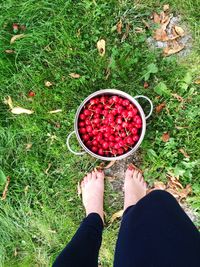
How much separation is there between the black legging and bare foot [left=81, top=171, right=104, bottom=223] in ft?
1.52

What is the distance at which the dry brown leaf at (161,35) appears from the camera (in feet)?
9.27

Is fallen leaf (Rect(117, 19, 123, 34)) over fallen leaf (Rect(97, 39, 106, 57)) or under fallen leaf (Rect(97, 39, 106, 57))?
over

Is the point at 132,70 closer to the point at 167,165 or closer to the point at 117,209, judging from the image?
the point at 167,165

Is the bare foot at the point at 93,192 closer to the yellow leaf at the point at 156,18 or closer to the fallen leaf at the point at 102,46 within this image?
the fallen leaf at the point at 102,46

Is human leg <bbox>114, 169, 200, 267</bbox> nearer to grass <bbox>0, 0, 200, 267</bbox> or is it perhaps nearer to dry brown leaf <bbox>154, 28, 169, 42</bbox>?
grass <bbox>0, 0, 200, 267</bbox>

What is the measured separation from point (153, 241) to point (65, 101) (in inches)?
51.3

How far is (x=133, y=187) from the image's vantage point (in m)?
2.75

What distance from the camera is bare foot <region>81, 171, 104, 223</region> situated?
2787mm

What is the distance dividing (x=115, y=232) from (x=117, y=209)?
0.17m

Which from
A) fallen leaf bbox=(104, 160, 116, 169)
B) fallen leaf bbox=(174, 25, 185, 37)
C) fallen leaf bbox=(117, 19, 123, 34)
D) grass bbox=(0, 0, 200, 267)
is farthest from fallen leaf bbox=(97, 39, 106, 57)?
fallen leaf bbox=(104, 160, 116, 169)

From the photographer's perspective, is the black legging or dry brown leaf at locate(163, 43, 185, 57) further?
dry brown leaf at locate(163, 43, 185, 57)

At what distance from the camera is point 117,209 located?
2.89 m

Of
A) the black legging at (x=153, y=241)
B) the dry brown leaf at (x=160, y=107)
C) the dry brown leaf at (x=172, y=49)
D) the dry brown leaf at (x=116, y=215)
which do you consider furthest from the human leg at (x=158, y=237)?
the dry brown leaf at (x=172, y=49)

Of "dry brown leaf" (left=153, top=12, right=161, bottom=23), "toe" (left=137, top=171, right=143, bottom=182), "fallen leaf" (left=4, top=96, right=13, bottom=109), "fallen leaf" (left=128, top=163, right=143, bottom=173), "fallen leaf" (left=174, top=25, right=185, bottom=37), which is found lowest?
"toe" (left=137, top=171, right=143, bottom=182)
